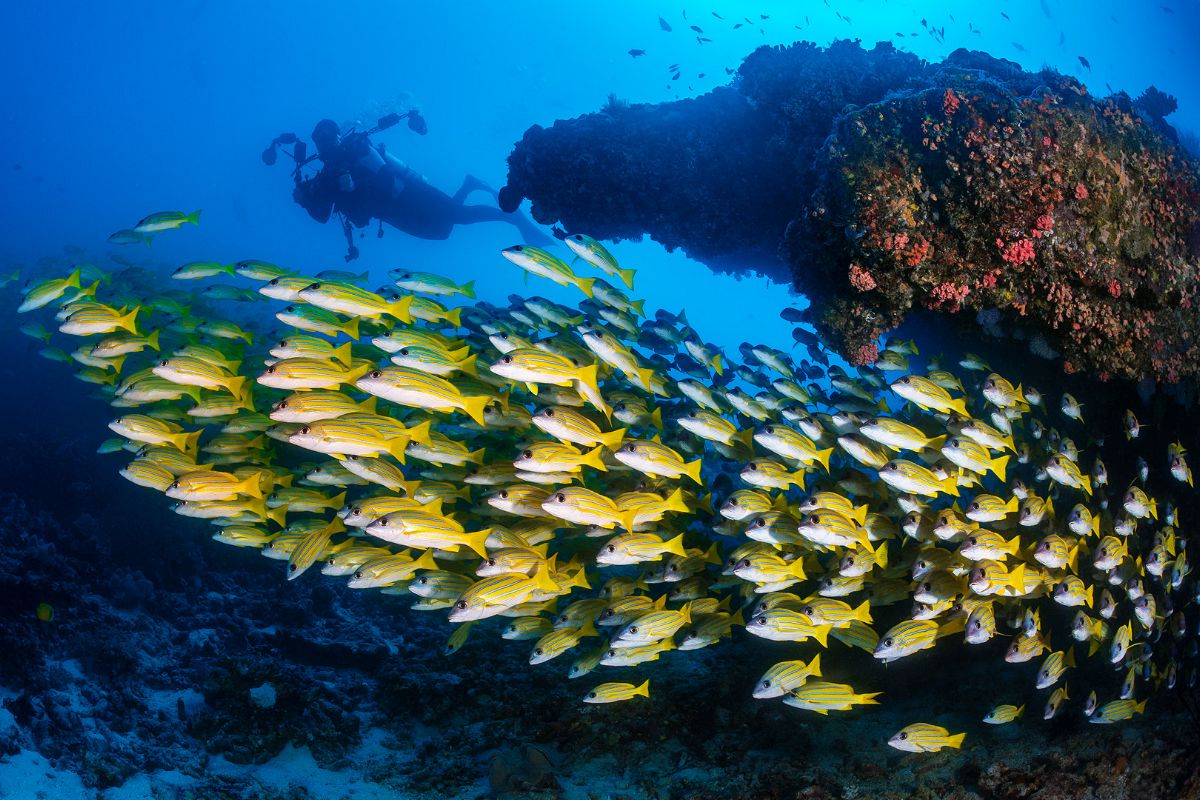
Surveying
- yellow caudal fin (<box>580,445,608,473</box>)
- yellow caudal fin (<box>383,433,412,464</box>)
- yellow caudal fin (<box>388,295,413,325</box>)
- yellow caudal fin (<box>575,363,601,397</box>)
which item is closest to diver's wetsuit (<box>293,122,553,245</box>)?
yellow caudal fin (<box>388,295,413,325</box>)

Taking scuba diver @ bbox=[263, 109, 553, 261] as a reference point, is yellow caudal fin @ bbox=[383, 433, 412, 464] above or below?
below

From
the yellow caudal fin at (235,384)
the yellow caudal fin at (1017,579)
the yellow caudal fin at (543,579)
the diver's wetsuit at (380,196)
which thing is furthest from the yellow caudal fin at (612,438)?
the diver's wetsuit at (380,196)

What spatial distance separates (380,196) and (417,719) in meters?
15.3

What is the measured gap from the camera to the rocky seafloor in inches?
205

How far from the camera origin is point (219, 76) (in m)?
175

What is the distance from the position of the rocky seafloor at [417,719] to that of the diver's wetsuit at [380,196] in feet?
33.1

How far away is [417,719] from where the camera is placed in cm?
677

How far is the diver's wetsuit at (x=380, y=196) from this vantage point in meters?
16.0

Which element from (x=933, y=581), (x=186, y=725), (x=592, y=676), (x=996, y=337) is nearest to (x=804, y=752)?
(x=933, y=581)

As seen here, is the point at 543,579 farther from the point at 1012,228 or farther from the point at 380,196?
the point at 380,196

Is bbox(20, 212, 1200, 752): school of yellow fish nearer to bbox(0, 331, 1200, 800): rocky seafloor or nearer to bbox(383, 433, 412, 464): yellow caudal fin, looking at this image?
bbox(383, 433, 412, 464): yellow caudal fin

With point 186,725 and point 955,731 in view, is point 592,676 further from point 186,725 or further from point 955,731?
point 186,725

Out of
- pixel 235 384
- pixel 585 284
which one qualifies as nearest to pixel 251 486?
pixel 235 384

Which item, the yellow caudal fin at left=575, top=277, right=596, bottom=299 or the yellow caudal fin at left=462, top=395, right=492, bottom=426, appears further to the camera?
the yellow caudal fin at left=575, top=277, right=596, bottom=299
